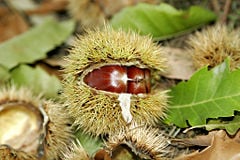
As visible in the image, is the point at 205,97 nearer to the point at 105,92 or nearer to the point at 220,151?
the point at 220,151

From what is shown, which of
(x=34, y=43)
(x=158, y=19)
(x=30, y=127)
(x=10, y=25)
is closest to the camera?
(x=30, y=127)

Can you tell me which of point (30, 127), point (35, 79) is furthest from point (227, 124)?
point (35, 79)

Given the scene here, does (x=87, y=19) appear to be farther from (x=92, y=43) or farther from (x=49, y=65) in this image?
(x=92, y=43)

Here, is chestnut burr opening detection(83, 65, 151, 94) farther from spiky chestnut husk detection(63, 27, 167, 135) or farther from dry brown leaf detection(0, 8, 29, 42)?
dry brown leaf detection(0, 8, 29, 42)

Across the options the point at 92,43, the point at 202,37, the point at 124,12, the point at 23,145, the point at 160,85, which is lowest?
the point at 23,145

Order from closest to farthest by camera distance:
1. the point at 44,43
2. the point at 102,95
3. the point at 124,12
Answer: the point at 102,95 → the point at 124,12 → the point at 44,43

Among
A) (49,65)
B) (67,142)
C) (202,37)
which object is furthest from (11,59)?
(202,37)

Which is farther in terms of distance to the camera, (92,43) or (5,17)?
(5,17)
